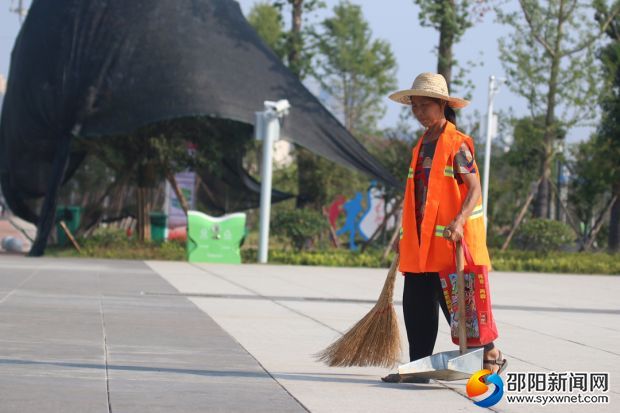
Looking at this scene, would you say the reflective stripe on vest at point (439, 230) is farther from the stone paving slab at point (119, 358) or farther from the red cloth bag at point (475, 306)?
the stone paving slab at point (119, 358)

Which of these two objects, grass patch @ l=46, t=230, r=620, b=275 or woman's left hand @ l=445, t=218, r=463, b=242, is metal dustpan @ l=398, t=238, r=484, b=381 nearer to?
woman's left hand @ l=445, t=218, r=463, b=242

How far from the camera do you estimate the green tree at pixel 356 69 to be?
42.6 m

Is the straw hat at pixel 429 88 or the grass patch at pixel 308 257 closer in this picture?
the straw hat at pixel 429 88

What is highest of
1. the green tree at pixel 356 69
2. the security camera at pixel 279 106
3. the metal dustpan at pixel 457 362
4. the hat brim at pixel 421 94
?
the green tree at pixel 356 69

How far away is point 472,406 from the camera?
649 centimetres

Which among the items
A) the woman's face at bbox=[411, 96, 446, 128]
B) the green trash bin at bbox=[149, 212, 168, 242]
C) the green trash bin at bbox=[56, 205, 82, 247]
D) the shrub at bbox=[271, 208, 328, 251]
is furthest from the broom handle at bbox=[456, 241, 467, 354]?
the green trash bin at bbox=[149, 212, 168, 242]

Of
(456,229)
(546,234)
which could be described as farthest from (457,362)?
(546,234)

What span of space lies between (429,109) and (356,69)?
119 feet

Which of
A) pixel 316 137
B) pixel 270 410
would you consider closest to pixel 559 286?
pixel 316 137

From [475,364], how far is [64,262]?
47.0ft

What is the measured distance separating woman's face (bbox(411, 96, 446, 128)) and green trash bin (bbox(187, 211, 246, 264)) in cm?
1437

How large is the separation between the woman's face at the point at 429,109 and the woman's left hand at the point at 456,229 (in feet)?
2.52

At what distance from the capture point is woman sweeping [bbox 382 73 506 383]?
7168 mm

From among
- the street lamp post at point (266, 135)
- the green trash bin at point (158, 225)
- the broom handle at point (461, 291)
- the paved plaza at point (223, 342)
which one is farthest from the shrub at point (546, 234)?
the broom handle at point (461, 291)
